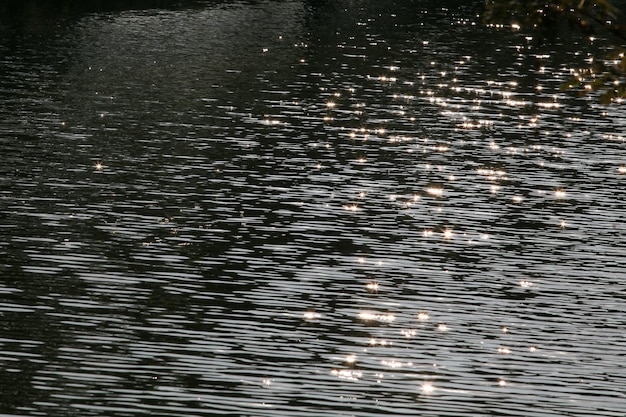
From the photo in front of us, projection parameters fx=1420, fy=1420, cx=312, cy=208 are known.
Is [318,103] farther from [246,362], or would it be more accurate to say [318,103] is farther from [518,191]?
[246,362]

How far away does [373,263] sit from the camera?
42938 millimetres

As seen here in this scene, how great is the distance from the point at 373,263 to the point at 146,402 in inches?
597

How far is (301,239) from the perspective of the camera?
148 feet

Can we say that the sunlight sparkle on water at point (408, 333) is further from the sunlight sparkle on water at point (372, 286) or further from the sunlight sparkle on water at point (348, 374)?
the sunlight sparkle on water at point (372, 286)

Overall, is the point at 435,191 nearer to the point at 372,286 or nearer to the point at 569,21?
the point at 372,286

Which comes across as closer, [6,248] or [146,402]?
[146,402]

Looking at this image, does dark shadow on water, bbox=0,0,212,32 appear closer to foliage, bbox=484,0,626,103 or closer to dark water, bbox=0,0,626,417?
dark water, bbox=0,0,626,417

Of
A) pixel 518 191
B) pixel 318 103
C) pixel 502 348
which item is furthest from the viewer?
pixel 318 103

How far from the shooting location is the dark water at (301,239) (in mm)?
31141

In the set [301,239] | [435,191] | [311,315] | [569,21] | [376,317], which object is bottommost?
[435,191]

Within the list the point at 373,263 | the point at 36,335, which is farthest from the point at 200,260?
the point at 36,335

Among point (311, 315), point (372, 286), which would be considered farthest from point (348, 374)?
point (372, 286)

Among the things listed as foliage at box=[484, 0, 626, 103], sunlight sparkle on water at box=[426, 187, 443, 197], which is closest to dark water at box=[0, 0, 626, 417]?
sunlight sparkle on water at box=[426, 187, 443, 197]

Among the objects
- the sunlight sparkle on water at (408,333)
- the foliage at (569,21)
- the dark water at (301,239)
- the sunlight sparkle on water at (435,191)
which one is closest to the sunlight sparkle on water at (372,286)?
the dark water at (301,239)
